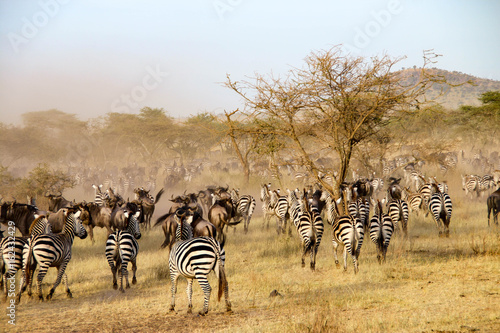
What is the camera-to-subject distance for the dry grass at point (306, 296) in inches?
289

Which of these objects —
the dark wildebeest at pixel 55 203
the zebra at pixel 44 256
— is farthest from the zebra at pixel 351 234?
the dark wildebeest at pixel 55 203

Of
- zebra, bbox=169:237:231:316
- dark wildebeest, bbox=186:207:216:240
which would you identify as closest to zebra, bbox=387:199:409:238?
dark wildebeest, bbox=186:207:216:240

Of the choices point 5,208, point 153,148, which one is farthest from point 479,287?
point 153,148

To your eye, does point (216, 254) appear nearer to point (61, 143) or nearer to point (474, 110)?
point (474, 110)

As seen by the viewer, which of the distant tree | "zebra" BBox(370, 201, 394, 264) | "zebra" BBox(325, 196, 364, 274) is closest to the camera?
"zebra" BBox(325, 196, 364, 274)

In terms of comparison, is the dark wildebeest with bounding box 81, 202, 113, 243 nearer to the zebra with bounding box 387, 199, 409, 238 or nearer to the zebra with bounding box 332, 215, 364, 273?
the zebra with bounding box 332, 215, 364, 273

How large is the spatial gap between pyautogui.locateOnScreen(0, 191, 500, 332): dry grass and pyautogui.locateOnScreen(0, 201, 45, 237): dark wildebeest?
198 centimetres

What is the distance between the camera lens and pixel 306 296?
29.7 ft

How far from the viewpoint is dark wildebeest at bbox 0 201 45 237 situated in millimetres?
13523

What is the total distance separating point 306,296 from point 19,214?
9.82 m

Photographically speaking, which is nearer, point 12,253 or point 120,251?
point 12,253

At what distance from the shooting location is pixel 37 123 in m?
53.4

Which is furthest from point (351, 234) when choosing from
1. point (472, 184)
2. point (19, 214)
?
point (472, 184)

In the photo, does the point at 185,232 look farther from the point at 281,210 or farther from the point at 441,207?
the point at 441,207
